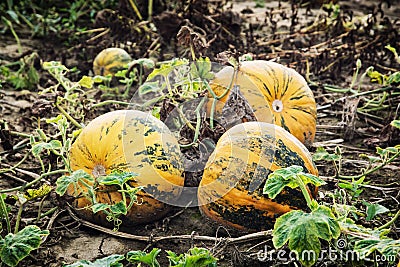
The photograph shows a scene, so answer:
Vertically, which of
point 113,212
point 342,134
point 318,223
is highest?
point 318,223

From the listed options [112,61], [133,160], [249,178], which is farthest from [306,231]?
[112,61]

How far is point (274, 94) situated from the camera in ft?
10.0

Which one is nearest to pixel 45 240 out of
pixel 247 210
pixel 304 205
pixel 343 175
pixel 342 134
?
pixel 247 210

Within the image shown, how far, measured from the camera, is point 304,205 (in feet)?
8.20

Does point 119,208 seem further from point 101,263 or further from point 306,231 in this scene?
point 306,231

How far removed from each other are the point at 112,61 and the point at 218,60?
1538mm

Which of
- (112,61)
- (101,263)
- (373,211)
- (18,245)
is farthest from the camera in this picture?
(112,61)

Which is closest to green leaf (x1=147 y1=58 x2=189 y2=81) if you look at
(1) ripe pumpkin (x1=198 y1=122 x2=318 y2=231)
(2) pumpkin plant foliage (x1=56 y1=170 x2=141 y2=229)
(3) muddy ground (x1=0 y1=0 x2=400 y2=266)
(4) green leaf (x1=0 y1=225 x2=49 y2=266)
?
(3) muddy ground (x1=0 y1=0 x2=400 y2=266)

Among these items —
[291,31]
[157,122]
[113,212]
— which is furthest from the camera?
[291,31]

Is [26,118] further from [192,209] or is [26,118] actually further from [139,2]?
[139,2]

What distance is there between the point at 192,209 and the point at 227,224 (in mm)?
319

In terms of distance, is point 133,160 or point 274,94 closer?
point 133,160

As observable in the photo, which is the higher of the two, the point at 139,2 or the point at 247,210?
the point at 139,2

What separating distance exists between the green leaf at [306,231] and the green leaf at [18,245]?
0.89m
